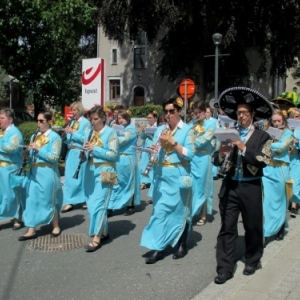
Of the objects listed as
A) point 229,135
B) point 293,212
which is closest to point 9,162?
point 229,135

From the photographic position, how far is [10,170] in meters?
6.39

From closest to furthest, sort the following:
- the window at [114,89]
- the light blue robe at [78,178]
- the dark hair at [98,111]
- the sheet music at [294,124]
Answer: the dark hair at [98,111]
the sheet music at [294,124]
the light blue robe at [78,178]
the window at [114,89]

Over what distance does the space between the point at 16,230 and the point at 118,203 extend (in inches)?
66.9

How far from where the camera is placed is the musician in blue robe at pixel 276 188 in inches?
230

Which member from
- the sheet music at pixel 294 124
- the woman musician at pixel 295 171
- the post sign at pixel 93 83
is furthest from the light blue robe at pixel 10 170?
the woman musician at pixel 295 171

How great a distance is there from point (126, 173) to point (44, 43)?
372 inches

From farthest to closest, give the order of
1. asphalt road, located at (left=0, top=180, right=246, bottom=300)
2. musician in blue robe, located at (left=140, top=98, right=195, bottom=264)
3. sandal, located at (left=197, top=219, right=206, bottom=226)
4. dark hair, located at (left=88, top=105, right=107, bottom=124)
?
sandal, located at (left=197, top=219, right=206, bottom=226) < dark hair, located at (left=88, top=105, right=107, bottom=124) < musician in blue robe, located at (left=140, top=98, right=195, bottom=264) < asphalt road, located at (left=0, top=180, right=246, bottom=300)

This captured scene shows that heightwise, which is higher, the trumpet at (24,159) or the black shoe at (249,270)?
the trumpet at (24,159)

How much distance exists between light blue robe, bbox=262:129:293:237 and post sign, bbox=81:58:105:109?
331cm

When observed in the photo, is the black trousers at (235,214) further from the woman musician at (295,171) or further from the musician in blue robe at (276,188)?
the woman musician at (295,171)

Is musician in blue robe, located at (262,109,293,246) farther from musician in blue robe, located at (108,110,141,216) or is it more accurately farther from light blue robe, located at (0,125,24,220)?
light blue robe, located at (0,125,24,220)

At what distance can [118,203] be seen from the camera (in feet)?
24.7

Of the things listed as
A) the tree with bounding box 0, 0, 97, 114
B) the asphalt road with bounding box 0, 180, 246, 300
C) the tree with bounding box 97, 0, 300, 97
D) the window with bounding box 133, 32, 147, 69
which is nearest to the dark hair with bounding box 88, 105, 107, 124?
the asphalt road with bounding box 0, 180, 246, 300

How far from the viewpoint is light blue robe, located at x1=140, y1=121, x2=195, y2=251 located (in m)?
5.08
